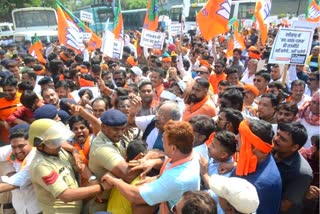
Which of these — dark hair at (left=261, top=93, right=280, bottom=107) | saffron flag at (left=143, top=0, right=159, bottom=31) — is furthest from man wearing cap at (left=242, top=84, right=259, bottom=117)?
saffron flag at (left=143, top=0, right=159, bottom=31)

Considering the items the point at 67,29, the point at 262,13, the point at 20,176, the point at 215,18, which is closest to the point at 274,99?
the point at 20,176

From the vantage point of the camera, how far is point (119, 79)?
676 cm

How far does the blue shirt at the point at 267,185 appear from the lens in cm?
251

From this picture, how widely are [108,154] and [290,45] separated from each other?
374cm

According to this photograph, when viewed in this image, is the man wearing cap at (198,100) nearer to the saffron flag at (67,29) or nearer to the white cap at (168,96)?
the white cap at (168,96)

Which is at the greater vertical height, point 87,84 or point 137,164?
point 137,164

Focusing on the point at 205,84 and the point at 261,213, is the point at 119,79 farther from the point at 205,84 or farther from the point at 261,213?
the point at 261,213

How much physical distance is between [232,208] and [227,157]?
83cm

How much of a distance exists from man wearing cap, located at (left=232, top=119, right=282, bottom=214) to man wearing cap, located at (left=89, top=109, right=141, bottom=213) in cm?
80

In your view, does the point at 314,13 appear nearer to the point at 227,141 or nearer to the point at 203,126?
the point at 203,126

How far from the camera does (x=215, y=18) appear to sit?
7086 millimetres

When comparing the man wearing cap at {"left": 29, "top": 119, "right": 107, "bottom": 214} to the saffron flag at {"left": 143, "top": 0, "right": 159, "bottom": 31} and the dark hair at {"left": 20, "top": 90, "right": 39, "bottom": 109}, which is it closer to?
the dark hair at {"left": 20, "top": 90, "right": 39, "bottom": 109}

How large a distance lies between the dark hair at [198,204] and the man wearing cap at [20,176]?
139 centimetres

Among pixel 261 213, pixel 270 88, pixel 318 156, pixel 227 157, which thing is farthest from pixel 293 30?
pixel 261 213
